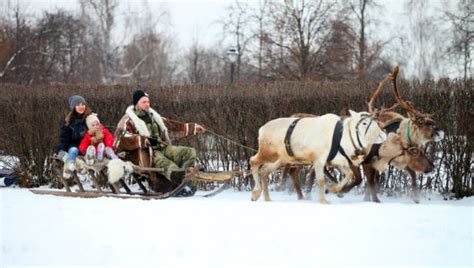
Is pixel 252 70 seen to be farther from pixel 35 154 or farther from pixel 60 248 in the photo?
pixel 60 248

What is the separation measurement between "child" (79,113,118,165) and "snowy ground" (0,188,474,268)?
6.24 ft

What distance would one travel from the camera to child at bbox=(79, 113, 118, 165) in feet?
31.9

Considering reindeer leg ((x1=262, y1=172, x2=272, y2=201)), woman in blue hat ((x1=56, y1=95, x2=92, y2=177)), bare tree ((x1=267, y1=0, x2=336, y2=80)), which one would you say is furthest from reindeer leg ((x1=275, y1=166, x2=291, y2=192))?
bare tree ((x1=267, y1=0, x2=336, y2=80))

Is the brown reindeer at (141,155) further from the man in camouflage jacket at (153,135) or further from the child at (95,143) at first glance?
the child at (95,143)

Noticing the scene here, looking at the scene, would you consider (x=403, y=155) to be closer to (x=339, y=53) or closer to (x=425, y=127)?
(x=425, y=127)

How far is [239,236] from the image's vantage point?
20.0 ft

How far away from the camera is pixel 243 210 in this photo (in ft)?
24.7

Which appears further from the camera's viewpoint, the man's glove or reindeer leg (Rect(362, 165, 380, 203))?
the man's glove

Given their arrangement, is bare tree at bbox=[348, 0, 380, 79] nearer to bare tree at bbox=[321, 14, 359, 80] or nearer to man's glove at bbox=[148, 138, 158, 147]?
bare tree at bbox=[321, 14, 359, 80]

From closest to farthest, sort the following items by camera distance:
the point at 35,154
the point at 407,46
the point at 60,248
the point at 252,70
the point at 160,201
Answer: the point at 60,248 < the point at 160,201 < the point at 35,154 < the point at 252,70 < the point at 407,46

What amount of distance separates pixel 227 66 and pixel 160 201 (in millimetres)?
32552

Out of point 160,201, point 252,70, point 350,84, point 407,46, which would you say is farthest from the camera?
point 407,46

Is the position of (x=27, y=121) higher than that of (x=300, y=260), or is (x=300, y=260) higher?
(x=27, y=121)

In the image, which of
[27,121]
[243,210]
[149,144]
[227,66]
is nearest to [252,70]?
[227,66]
